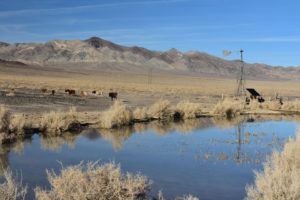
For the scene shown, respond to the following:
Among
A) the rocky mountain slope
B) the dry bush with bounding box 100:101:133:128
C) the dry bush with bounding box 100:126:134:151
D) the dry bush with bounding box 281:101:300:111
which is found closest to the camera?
the dry bush with bounding box 100:126:134:151

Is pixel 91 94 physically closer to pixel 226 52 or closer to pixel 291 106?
pixel 226 52

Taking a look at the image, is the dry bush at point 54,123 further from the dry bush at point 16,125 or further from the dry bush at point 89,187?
the dry bush at point 89,187

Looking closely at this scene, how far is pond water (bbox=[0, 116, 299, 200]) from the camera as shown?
7.90m

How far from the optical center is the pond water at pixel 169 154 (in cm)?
790

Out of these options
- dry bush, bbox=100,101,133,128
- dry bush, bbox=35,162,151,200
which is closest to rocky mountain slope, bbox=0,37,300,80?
dry bush, bbox=100,101,133,128

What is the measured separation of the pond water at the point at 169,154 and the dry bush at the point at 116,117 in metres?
0.75

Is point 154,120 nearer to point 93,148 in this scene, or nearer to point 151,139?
point 151,139

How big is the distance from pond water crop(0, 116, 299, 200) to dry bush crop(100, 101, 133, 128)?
0.75 m

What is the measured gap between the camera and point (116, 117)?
1634 centimetres

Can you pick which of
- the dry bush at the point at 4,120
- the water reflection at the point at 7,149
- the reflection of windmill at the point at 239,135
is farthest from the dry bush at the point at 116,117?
the reflection of windmill at the point at 239,135

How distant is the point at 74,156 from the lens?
1009cm

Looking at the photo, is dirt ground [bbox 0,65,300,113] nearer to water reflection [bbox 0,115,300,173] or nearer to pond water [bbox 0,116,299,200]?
water reflection [bbox 0,115,300,173]

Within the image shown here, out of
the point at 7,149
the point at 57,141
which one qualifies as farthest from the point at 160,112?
the point at 7,149

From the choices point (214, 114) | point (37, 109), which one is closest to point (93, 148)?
point (37, 109)
